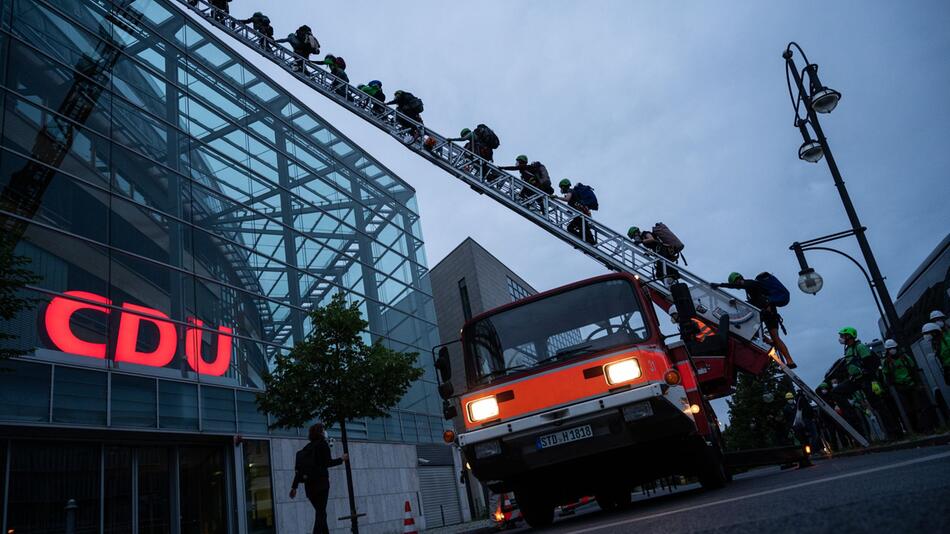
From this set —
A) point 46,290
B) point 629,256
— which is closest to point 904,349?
point 629,256

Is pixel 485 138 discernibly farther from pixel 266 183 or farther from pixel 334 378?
pixel 266 183

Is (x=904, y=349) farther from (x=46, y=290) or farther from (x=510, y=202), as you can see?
(x=46, y=290)

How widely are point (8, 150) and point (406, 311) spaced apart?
14.9 metres

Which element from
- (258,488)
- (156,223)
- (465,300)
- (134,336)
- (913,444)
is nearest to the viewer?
(913,444)

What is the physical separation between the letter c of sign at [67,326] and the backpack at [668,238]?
11.4 m

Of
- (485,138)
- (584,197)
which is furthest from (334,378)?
(485,138)

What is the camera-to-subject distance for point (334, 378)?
505 inches

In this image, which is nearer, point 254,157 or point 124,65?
point 124,65

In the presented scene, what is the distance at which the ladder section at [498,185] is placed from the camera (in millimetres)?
10977

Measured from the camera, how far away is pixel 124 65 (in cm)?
1510

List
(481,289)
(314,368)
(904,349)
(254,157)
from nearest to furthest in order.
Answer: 1. (904,349)
2. (314,368)
3. (254,157)
4. (481,289)

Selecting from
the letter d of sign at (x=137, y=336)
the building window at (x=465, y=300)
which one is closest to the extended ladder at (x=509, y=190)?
the letter d of sign at (x=137, y=336)

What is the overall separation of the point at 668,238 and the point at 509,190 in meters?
4.19

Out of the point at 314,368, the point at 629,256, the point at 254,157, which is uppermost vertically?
the point at 254,157
